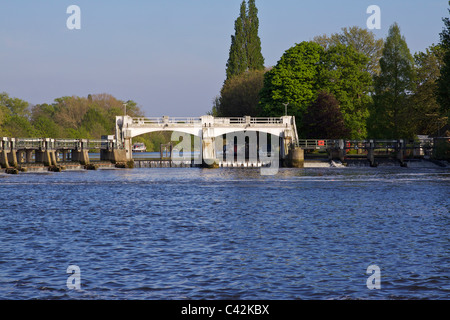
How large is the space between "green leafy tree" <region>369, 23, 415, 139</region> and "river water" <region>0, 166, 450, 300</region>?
160 ft

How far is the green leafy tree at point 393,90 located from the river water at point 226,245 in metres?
48.8

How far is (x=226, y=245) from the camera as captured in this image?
25.0 meters

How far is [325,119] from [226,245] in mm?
73574

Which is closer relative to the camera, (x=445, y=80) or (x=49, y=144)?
(x=445, y=80)

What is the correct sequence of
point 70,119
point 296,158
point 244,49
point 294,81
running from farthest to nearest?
point 70,119 < point 244,49 < point 294,81 < point 296,158

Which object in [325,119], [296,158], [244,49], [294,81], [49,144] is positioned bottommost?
[296,158]

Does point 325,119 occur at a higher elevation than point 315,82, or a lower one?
lower

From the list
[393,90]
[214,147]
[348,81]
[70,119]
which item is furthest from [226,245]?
[70,119]

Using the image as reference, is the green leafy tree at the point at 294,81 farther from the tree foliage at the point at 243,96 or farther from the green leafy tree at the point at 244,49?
the green leafy tree at the point at 244,49

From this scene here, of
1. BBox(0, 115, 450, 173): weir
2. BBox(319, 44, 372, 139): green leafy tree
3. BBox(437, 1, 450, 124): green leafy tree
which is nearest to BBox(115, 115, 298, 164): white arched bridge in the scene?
BBox(0, 115, 450, 173): weir

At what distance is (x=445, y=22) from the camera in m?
71.3

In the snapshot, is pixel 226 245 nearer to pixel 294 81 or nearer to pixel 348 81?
pixel 294 81

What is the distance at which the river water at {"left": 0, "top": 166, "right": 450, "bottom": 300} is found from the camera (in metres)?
17.5

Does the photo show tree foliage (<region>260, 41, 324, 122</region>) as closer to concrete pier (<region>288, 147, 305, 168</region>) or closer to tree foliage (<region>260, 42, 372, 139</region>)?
tree foliage (<region>260, 42, 372, 139</region>)
